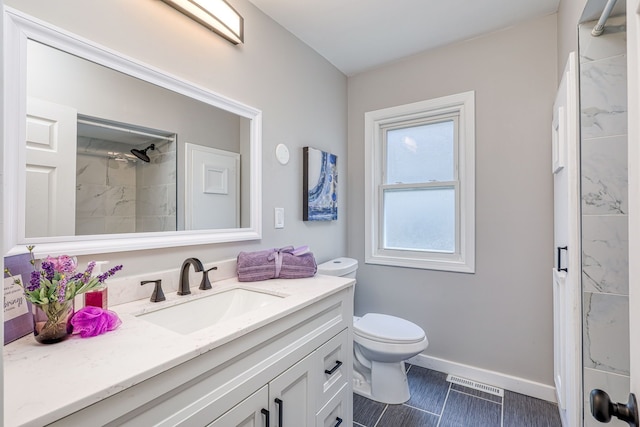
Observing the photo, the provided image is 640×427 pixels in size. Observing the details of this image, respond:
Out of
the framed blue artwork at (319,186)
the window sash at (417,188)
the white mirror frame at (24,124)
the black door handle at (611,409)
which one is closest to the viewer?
the black door handle at (611,409)

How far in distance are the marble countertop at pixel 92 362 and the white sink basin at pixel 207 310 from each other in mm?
106

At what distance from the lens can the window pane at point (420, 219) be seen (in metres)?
2.29

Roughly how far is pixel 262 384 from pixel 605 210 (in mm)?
1487

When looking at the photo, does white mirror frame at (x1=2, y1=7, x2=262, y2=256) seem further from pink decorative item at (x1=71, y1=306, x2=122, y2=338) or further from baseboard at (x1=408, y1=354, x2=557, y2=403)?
baseboard at (x1=408, y1=354, x2=557, y2=403)

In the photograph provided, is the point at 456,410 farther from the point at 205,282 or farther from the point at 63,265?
the point at 63,265

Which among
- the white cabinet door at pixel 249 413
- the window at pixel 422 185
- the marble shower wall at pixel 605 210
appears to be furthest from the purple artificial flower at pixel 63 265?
the window at pixel 422 185

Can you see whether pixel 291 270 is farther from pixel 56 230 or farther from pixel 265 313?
pixel 56 230

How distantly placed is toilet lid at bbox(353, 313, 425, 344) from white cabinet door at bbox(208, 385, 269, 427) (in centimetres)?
99

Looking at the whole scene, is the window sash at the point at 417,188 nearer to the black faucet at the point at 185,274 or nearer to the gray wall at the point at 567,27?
the gray wall at the point at 567,27

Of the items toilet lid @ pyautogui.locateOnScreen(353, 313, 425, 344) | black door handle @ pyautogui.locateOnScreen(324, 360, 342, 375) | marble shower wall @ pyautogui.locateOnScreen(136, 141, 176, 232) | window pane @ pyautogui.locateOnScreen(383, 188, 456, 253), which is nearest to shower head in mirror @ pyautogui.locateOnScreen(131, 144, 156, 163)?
marble shower wall @ pyautogui.locateOnScreen(136, 141, 176, 232)

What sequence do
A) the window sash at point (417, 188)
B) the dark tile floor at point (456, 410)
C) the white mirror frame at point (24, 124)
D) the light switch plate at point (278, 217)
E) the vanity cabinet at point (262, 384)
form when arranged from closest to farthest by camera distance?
1. the vanity cabinet at point (262, 384)
2. the white mirror frame at point (24, 124)
3. the dark tile floor at point (456, 410)
4. the light switch plate at point (278, 217)
5. the window sash at point (417, 188)

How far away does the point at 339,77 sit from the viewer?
2.55 m

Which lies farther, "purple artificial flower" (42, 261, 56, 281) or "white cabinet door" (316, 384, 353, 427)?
"white cabinet door" (316, 384, 353, 427)

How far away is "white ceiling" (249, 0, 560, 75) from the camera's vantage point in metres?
1.76
